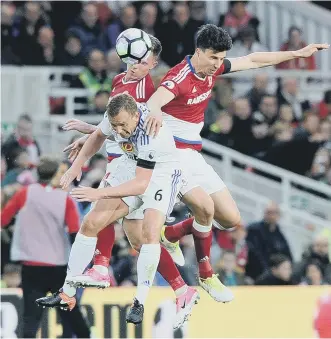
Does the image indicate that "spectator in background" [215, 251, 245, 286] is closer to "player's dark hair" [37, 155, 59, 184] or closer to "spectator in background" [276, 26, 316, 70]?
"player's dark hair" [37, 155, 59, 184]

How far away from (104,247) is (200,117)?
1338 mm

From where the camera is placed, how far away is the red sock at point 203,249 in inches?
470

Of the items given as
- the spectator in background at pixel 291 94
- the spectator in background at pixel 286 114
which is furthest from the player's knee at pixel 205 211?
the spectator in background at pixel 291 94

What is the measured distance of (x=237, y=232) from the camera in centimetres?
1667

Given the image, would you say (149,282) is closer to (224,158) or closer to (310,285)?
(310,285)

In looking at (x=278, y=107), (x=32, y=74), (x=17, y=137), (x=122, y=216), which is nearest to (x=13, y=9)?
(x=32, y=74)

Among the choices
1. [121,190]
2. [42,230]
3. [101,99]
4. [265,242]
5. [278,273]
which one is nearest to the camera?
[121,190]

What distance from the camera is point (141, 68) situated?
37.0 ft

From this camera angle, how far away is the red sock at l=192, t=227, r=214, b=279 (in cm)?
1195

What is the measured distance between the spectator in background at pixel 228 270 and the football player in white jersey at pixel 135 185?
4.48 metres

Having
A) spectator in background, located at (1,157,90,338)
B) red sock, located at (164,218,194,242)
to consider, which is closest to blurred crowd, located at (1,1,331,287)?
spectator in background, located at (1,157,90,338)

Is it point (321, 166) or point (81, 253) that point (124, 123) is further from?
point (321, 166)

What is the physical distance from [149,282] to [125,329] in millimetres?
3128

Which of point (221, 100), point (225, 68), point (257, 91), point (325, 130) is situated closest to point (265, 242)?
point (325, 130)
